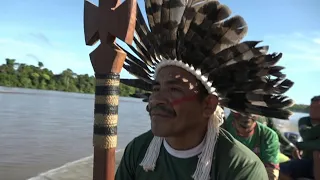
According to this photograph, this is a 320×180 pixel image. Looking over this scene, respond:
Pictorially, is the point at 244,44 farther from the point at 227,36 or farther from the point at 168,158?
the point at 168,158

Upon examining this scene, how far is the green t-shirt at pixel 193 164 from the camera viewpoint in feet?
7.86

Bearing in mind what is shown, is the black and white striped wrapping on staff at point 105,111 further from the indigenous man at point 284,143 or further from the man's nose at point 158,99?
the indigenous man at point 284,143

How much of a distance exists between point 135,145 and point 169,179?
1.26ft

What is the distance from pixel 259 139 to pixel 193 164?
9.64ft

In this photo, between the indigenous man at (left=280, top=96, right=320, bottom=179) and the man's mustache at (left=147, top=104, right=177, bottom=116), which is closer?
the man's mustache at (left=147, top=104, right=177, bottom=116)

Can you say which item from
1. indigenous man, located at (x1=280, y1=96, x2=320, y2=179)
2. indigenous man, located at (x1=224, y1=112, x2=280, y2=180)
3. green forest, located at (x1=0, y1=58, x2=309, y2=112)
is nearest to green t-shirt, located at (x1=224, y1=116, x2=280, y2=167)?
indigenous man, located at (x1=224, y1=112, x2=280, y2=180)

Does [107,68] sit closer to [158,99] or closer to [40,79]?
[158,99]

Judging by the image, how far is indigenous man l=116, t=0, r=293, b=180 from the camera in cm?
254

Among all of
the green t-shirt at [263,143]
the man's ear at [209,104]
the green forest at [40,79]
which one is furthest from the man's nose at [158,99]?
the green forest at [40,79]

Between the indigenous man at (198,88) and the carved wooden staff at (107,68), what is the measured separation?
0.53ft

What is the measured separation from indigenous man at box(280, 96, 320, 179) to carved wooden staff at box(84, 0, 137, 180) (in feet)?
7.12

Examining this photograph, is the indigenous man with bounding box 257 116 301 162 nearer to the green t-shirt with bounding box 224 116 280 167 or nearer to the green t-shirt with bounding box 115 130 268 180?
the green t-shirt with bounding box 224 116 280 167

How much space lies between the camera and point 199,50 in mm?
Answer: 2633

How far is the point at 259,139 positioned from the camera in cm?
532
